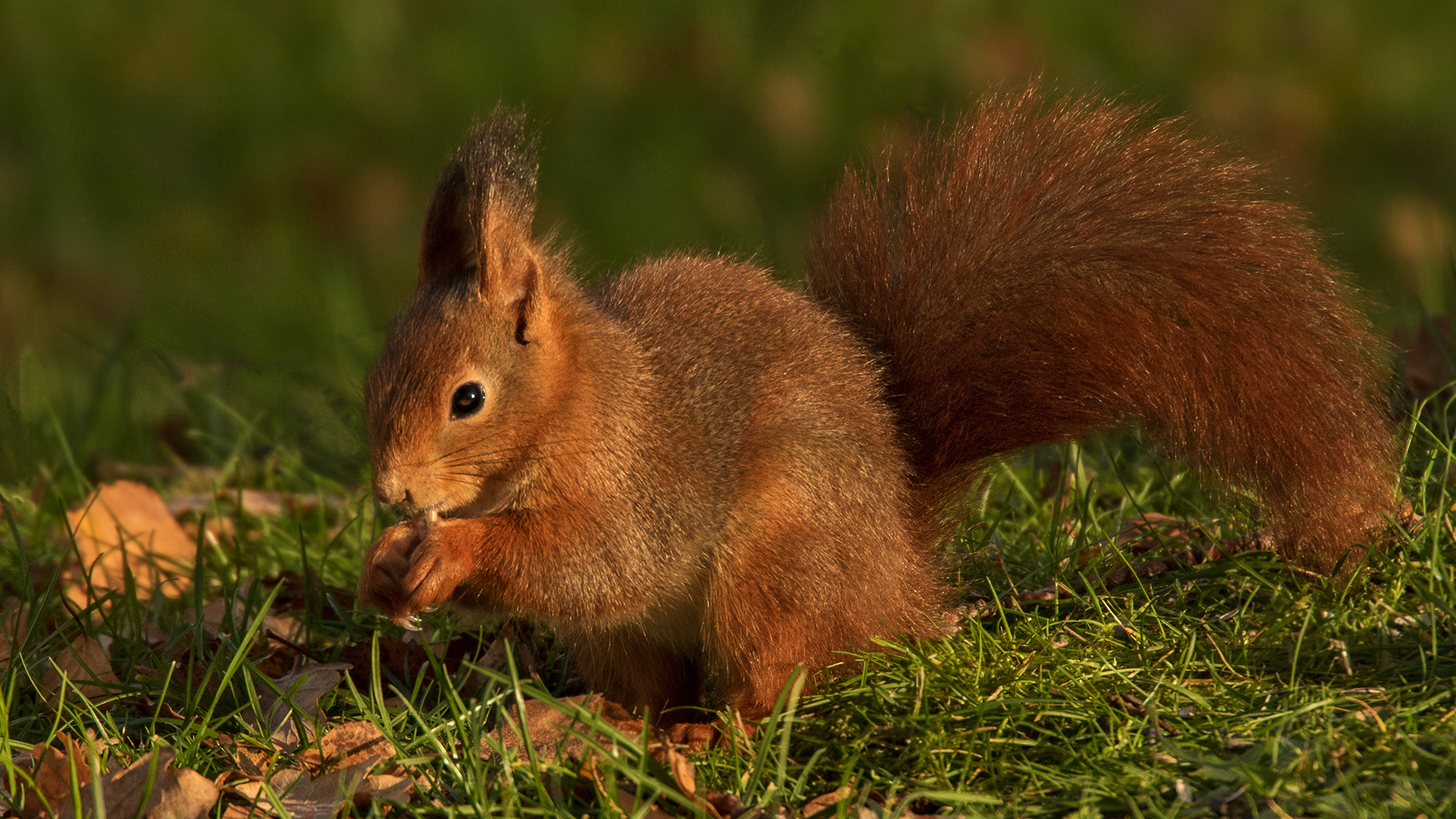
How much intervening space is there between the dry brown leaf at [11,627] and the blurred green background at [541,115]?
2100 mm

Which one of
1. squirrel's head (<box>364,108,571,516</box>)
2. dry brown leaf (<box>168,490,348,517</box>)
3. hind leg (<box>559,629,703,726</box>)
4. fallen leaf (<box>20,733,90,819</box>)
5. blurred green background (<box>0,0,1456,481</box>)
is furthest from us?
blurred green background (<box>0,0,1456,481</box>)

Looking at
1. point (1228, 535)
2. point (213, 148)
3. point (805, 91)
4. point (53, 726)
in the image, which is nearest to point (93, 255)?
point (213, 148)

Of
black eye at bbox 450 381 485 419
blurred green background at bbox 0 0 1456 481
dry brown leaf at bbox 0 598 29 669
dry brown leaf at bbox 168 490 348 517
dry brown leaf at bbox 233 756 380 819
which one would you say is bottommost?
dry brown leaf at bbox 233 756 380 819

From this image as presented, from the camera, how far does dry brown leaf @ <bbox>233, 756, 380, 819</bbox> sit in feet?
6.09

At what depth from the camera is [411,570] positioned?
6.75 ft

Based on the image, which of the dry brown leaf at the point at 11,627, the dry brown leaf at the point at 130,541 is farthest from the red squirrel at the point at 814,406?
the dry brown leaf at the point at 130,541

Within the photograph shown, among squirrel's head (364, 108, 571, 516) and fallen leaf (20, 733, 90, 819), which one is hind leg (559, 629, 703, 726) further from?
fallen leaf (20, 733, 90, 819)

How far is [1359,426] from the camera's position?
212 cm

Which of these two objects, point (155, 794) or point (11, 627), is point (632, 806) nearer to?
point (155, 794)

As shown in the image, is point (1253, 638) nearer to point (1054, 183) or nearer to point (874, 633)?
point (874, 633)

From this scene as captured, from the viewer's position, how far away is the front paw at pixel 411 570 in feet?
6.74

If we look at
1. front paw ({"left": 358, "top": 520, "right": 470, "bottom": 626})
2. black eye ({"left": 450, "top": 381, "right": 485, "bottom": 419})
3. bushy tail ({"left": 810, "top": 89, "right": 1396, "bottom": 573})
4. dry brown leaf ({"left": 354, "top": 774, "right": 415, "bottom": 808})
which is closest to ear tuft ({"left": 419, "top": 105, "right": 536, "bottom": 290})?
black eye ({"left": 450, "top": 381, "right": 485, "bottom": 419})

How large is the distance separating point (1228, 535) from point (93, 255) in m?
4.47

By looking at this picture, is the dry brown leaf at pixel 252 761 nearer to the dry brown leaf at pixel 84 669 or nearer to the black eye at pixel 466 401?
the dry brown leaf at pixel 84 669
